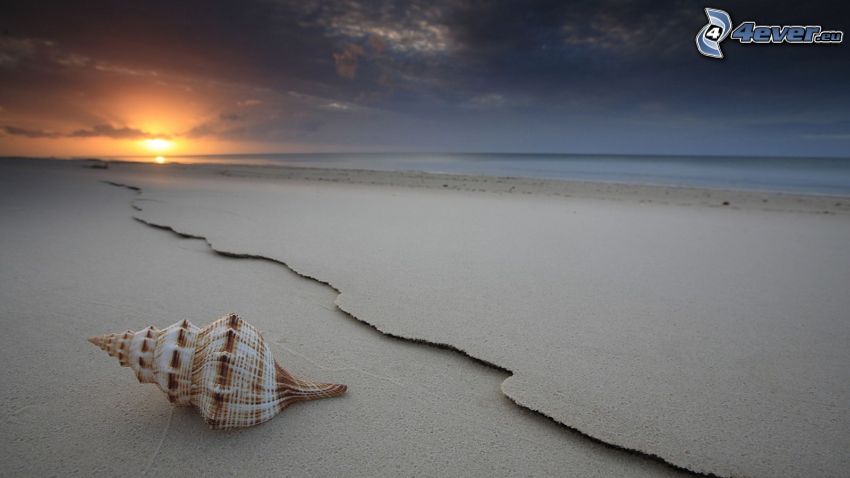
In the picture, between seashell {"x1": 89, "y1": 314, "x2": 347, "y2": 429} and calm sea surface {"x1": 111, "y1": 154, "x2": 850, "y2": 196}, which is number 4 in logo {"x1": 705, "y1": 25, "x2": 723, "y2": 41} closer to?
calm sea surface {"x1": 111, "y1": 154, "x2": 850, "y2": 196}

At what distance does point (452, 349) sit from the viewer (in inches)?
68.0

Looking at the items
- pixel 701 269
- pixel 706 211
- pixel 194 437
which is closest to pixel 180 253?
pixel 194 437

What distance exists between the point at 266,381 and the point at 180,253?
7.33 ft

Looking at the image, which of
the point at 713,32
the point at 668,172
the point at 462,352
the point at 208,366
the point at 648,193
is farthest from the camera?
the point at 668,172

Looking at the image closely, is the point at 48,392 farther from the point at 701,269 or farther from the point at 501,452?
the point at 701,269

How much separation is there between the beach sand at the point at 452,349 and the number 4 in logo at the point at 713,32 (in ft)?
20.5

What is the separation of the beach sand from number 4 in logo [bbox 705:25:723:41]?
626 cm

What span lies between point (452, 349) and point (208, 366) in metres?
0.94

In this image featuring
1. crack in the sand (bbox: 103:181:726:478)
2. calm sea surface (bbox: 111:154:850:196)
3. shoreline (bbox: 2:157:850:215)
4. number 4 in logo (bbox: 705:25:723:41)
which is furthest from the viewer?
calm sea surface (bbox: 111:154:850:196)

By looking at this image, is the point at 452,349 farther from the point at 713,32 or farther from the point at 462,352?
the point at 713,32

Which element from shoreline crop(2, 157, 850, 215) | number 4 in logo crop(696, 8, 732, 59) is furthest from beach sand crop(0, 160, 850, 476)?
number 4 in logo crop(696, 8, 732, 59)

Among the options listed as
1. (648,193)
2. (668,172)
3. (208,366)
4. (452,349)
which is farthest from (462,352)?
(668,172)

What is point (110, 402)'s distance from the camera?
1.35m

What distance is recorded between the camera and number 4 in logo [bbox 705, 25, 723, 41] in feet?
26.2
